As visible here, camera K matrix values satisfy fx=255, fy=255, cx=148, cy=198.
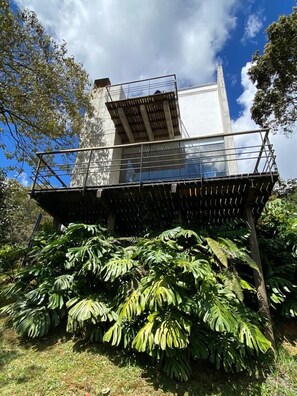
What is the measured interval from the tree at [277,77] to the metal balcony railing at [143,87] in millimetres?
5358

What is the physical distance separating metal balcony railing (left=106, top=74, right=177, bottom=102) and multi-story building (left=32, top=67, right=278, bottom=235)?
0.11 feet

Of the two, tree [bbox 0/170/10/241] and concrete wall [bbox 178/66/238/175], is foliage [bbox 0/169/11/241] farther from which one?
concrete wall [bbox 178/66/238/175]

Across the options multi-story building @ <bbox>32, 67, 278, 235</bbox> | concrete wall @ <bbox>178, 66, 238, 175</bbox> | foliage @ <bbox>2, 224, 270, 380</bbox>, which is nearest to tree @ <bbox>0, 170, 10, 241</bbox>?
multi-story building @ <bbox>32, 67, 278, 235</bbox>

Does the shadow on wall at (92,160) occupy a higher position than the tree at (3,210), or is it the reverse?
the shadow on wall at (92,160)

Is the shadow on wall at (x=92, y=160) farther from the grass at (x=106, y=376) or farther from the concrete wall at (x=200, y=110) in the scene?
the grass at (x=106, y=376)

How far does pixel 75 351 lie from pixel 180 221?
3292mm

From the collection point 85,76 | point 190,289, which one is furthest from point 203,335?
point 85,76

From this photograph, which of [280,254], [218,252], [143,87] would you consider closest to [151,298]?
[218,252]

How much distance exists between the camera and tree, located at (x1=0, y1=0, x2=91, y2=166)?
336 inches

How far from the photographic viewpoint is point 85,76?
9766 millimetres

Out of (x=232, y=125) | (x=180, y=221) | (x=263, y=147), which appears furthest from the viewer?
(x=232, y=125)

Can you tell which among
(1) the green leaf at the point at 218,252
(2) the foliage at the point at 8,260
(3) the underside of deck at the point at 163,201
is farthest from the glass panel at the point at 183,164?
(2) the foliage at the point at 8,260

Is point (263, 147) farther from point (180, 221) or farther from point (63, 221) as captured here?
point (63, 221)

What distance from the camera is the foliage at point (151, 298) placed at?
3635 millimetres
